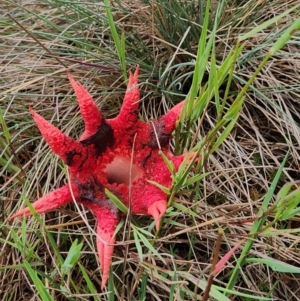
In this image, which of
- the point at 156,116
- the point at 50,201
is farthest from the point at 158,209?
the point at 156,116

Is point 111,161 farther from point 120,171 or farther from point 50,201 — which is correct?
point 50,201

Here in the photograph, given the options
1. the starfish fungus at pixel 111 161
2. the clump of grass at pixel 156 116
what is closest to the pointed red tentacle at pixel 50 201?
the starfish fungus at pixel 111 161

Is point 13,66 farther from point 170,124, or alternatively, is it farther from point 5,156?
point 170,124

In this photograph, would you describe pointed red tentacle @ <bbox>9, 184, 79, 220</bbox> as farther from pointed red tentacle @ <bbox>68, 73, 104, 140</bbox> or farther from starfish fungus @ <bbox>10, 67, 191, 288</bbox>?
pointed red tentacle @ <bbox>68, 73, 104, 140</bbox>

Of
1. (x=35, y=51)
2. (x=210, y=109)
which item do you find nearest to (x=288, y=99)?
(x=210, y=109)

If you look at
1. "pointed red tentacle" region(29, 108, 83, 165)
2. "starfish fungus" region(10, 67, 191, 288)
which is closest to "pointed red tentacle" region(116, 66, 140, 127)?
"starfish fungus" region(10, 67, 191, 288)

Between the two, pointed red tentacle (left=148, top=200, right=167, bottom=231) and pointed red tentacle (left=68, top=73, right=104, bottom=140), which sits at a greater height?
pointed red tentacle (left=68, top=73, right=104, bottom=140)
